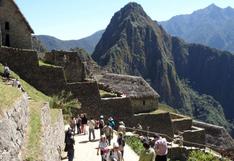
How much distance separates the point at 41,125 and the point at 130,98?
27936 mm

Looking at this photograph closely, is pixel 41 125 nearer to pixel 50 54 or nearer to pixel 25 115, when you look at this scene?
pixel 25 115

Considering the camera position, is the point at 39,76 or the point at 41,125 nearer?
the point at 41,125

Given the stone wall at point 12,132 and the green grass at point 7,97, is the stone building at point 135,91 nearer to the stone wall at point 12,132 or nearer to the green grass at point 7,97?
the green grass at point 7,97

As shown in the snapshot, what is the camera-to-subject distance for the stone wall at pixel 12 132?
43.7 ft

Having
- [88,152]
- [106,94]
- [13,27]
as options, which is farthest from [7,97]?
[106,94]

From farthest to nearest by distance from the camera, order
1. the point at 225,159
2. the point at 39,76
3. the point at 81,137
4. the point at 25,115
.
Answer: the point at 39,76 → the point at 81,137 → the point at 225,159 → the point at 25,115

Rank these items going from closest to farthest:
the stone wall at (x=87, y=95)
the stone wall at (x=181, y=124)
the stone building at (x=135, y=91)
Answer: the stone wall at (x=87, y=95) → the stone building at (x=135, y=91) → the stone wall at (x=181, y=124)

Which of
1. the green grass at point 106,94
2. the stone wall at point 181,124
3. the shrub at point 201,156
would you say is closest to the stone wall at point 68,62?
the green grass at point 106,94

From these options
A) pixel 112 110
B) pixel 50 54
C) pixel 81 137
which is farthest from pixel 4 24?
pixel 81 137

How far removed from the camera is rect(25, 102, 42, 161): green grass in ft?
52.4

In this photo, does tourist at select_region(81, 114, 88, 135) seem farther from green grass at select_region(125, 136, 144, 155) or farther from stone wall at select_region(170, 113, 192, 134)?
stone wall at select_region(170, 113, 192, 134)

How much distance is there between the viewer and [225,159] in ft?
91.8

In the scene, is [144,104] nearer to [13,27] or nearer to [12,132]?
[13,27]

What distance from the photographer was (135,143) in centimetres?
3350
